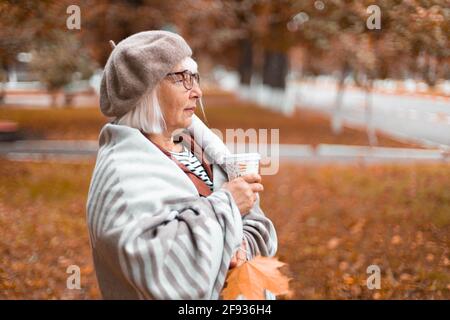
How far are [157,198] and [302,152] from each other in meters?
10.1

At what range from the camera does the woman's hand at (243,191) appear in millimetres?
1868

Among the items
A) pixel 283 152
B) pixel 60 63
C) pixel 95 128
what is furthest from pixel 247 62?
pixel 60 63

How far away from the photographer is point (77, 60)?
10.5 meters

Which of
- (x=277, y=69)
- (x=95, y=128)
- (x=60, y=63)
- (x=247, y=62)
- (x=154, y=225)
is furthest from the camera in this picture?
(x=247, y=62)

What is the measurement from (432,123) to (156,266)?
3.48m

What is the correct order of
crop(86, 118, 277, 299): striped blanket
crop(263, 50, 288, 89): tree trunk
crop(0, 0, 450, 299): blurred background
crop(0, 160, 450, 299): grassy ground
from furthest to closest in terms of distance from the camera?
crop(263, 50, 288, 89): tree trunk < crop(0, 160, 450, 299): grassy ground < crop(0, 0, 450, 299): blurred background < crop(86, 118, 277, 299): striped blanket

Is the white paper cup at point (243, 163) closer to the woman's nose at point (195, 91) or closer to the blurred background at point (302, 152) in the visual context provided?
the woman's nose at point (195, 91)

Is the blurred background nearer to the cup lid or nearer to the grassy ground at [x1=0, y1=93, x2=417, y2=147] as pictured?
the grassy ground at [x1=0, y1=93, x2=417, y2=147]

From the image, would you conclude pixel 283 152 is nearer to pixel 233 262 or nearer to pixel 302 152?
pixel 302 152

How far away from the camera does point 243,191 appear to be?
187 centimetres

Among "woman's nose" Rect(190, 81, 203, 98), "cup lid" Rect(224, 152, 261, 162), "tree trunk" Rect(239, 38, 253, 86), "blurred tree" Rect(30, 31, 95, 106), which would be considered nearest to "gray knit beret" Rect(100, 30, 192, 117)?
"woman's nose" Rect(190, 81, 203, 98)

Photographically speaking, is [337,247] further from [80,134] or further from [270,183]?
[80,134]

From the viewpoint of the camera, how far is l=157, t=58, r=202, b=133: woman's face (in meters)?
1.91
